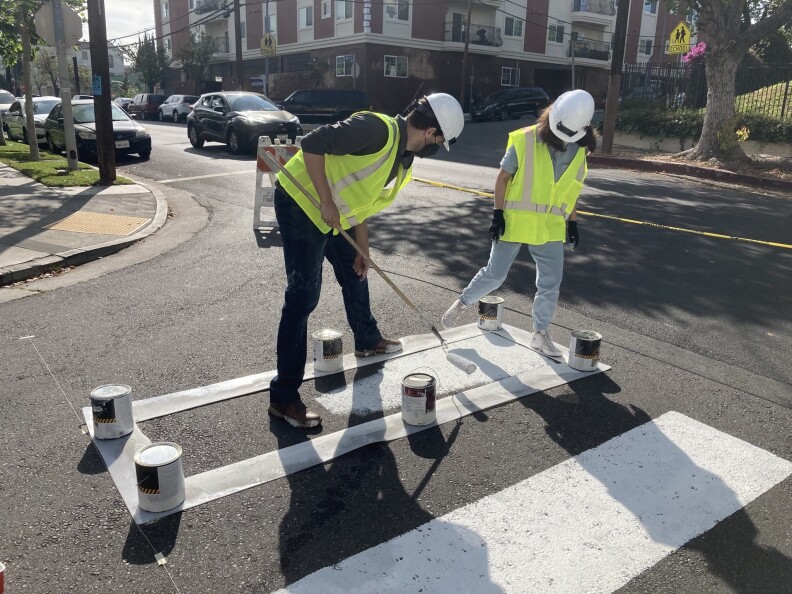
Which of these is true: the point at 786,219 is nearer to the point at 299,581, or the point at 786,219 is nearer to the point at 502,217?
the point at 502,217

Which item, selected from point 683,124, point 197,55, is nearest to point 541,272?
point 683,124

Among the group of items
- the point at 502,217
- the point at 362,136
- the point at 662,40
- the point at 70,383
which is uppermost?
the point at 662,40

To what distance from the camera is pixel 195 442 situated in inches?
144

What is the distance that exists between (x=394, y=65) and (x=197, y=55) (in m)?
19.7

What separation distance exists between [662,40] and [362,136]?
2298 inches

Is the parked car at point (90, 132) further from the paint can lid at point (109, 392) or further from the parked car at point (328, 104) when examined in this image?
the paint can lid at point (109, 392)

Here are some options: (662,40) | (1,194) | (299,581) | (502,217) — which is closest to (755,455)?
(502,217)

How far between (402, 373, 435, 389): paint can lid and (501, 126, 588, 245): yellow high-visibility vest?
4.33ft

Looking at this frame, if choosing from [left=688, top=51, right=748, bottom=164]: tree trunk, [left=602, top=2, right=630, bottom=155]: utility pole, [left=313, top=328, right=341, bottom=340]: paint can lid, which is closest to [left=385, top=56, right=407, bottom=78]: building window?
[left=602, top=2, right=630, bottom=155]: utility pole

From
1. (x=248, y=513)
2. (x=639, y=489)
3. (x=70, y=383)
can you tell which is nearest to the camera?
(x=248, y=513)

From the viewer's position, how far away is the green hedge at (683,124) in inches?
645

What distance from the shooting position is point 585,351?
180 inches

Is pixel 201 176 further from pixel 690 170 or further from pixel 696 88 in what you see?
pixel 696 88

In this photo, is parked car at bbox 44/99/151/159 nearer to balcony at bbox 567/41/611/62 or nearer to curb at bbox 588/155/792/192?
curb at bbox 588/155/792/192
